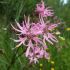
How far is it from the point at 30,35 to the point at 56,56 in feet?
8.70

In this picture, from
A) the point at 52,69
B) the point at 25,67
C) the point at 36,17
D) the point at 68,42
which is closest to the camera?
the point at 36,17

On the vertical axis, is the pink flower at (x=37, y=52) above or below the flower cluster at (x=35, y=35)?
below

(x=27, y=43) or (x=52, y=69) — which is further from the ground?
(x=27, y=43)

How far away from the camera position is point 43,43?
7.73 feet

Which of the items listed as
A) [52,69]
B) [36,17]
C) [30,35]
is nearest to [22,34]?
[30,35]

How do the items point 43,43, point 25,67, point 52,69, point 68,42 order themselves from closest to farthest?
point 43,43 < point 25,67 < point 52,69 < point 68,42

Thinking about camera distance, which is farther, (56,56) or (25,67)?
(56,56)

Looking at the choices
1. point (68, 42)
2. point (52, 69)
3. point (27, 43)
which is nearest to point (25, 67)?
point (52, 69)

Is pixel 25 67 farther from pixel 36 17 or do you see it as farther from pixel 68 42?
pixel 68 42

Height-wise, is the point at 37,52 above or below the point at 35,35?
below

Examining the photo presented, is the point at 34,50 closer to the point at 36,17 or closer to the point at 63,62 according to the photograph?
the point at 36,17

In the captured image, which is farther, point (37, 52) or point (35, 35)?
point (37, 52)

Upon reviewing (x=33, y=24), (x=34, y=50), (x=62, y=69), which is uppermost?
(x=33, y=24)

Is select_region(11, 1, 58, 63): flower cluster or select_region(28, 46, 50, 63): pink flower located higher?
select_region(11, 1, 58, 63): flower cluster
